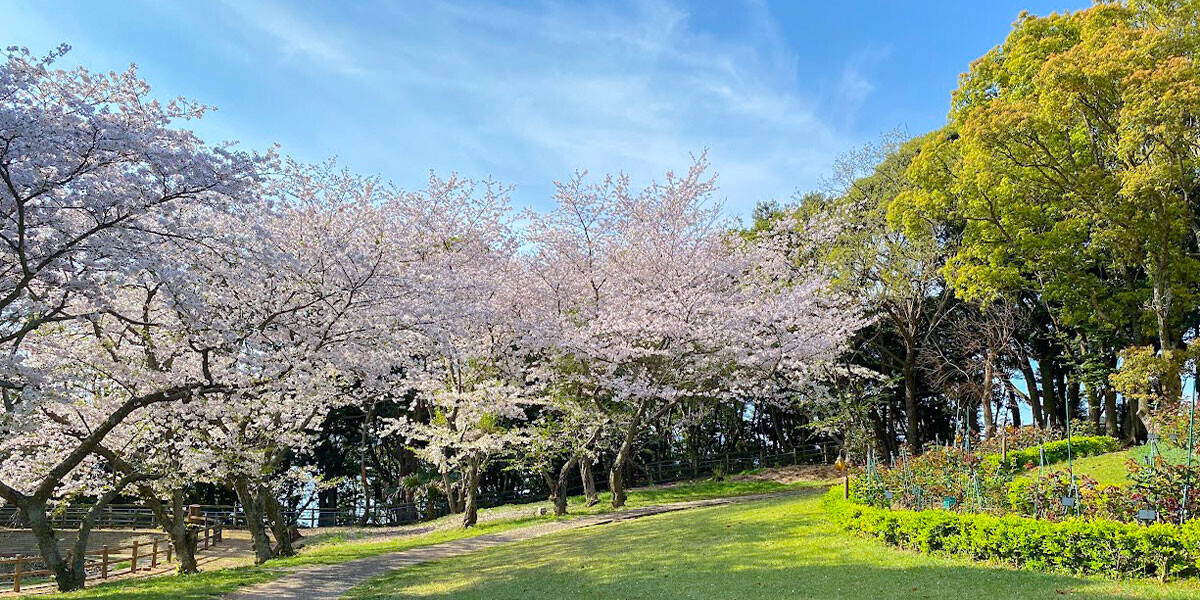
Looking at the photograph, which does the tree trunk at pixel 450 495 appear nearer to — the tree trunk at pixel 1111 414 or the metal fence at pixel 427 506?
the metal fence at pixel 427 506

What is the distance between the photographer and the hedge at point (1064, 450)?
1631 centimetres

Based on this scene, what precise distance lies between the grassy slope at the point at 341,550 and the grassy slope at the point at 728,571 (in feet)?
6.78

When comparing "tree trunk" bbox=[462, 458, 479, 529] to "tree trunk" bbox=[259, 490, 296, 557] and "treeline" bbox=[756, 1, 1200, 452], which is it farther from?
"treeline" bbox=[756, 1, 1200, 452]

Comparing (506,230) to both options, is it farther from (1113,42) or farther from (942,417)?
(942,417)

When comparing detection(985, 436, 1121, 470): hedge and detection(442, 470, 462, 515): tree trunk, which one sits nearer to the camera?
detection(985, 436, 1121, 470): hedge

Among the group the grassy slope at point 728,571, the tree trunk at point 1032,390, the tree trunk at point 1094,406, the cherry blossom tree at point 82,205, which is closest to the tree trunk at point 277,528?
the grassy slope at point 728,571

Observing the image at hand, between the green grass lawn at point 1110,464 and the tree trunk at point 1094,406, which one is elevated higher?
the tree trunk at point 1094,406

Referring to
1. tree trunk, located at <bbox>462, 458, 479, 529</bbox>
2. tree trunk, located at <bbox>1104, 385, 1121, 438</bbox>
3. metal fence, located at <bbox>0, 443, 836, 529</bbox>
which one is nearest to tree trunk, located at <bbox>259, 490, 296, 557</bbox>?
tree trunk, located at <bbox>462, 458, 479, 529</bbox>

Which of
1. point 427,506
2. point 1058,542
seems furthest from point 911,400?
point 1058,542

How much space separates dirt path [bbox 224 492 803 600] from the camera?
32.1ft

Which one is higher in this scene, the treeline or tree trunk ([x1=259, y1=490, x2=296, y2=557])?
the treeline

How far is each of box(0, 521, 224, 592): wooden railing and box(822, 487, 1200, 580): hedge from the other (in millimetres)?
14034

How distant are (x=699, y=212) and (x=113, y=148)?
12630 mm

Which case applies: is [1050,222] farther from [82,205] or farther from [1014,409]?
[82,205]
